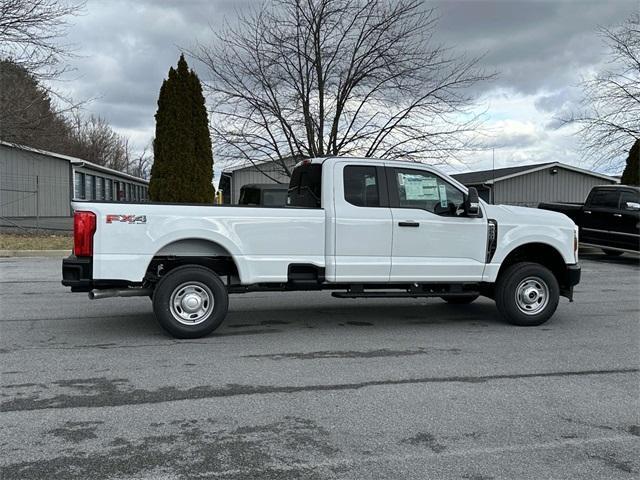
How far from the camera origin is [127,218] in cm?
603

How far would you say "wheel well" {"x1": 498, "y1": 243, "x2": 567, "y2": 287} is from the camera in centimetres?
746

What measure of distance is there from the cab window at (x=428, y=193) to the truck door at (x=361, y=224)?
24 centimetres

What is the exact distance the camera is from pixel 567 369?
5461 mm

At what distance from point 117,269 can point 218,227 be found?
3.71ft

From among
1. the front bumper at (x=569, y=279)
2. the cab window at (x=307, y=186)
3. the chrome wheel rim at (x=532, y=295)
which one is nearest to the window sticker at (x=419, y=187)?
the cab window at (x=307, y=186)

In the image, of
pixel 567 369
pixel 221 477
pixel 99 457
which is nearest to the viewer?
pixel 221 477

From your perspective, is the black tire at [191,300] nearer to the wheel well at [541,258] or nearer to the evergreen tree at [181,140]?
the wheel well at [541,258]

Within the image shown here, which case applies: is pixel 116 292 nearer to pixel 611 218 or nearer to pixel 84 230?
pixel 84 230

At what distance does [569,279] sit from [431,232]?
2026 mm

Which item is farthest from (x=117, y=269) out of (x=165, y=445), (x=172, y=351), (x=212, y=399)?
(x=165, y=445)

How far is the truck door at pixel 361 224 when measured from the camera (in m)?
6.67

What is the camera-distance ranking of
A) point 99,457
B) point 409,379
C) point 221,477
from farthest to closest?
1. point 409,379
2. point 99,457
3. point 221,477

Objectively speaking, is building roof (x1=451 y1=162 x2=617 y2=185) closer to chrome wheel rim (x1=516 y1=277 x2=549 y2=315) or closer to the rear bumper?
chrome wheel rim (x1=516 y1=277 x2=549 y2=315)

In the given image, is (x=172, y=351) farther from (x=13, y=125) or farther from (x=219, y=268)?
(x=13, y=125)
